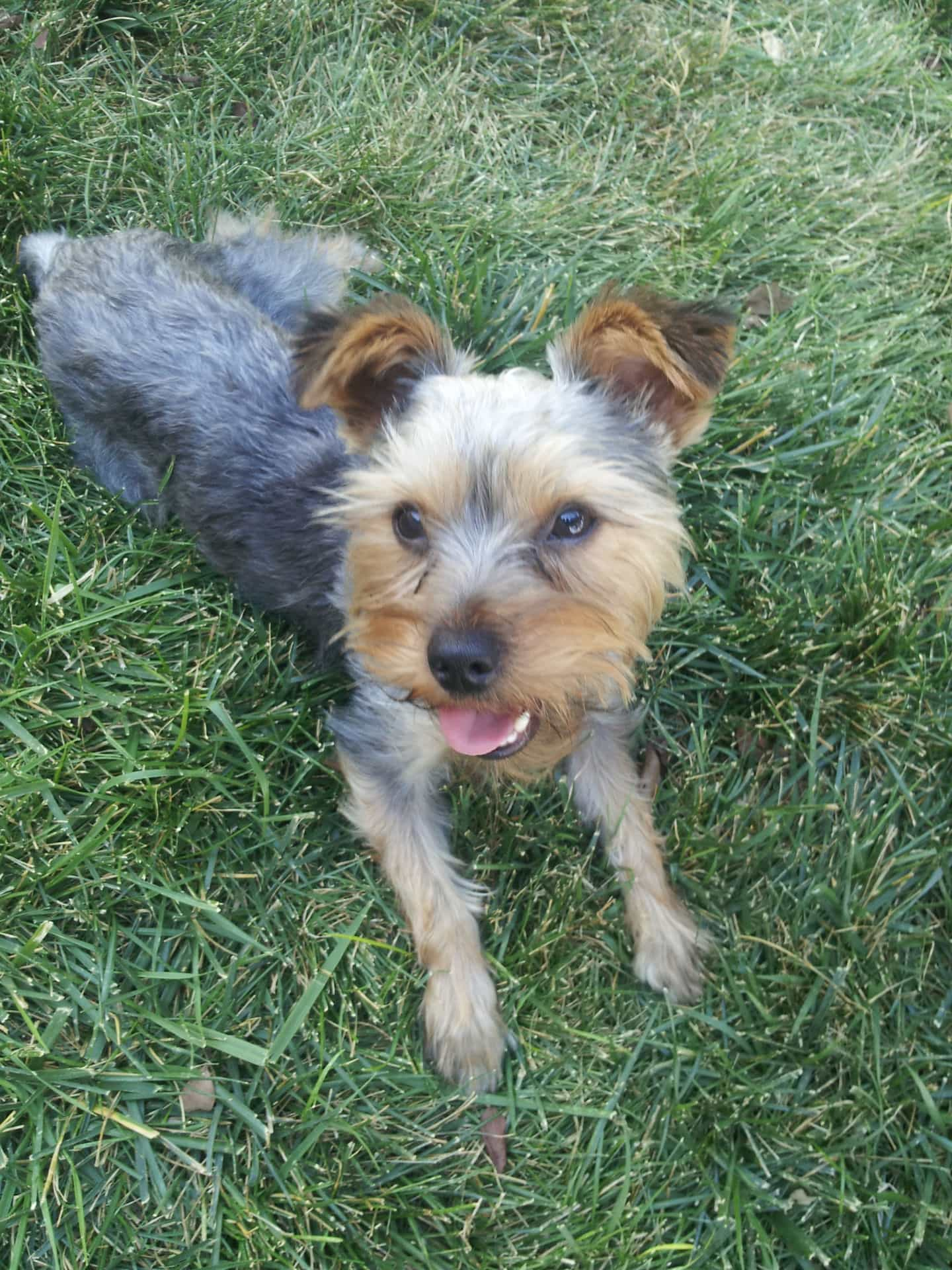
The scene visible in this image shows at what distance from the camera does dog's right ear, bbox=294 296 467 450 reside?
3.27 meters

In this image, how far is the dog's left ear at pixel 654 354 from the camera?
309 centimetres

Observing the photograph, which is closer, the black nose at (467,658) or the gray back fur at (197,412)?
the black nose at (467,658)

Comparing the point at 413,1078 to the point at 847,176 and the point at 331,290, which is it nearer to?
the point at 331,290

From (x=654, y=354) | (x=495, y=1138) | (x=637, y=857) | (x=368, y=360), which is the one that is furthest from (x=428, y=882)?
(x=654, y=354)

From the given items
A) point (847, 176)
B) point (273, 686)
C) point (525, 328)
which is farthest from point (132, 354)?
point (847, 176)

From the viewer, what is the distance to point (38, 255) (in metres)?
4.93

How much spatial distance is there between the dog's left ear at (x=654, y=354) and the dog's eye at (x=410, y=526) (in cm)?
74

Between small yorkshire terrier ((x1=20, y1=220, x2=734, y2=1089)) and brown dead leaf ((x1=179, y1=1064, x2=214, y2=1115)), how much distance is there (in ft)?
2.63

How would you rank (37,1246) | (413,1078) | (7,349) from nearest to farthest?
1. (37,1246)
2. (413,1078)
3. (7,349)

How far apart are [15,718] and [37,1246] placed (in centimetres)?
183

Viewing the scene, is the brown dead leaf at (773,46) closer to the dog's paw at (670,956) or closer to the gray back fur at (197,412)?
the gray back fur at (197,412)

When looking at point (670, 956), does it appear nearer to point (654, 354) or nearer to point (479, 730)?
point (479, 730)

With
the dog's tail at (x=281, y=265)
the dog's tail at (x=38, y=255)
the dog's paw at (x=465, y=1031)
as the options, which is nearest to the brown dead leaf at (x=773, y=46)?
the dog's tail at (x=281, y=265)

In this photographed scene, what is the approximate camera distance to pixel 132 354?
4320mm
